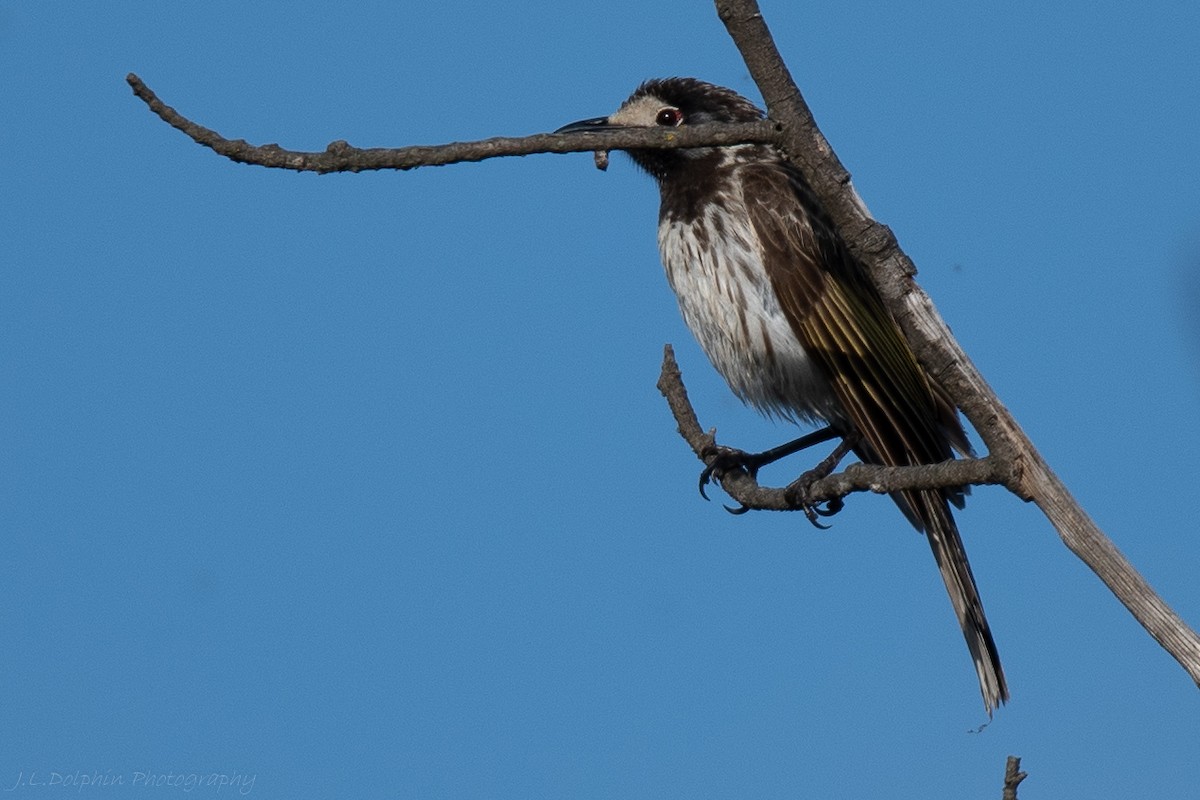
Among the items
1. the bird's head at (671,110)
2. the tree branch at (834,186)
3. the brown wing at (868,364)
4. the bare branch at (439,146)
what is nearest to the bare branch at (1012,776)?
the tree branch at (834,186)

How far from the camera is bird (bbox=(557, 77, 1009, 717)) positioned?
294 inches

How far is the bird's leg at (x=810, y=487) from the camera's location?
7.25 meters

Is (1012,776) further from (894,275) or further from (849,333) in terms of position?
(849,333)

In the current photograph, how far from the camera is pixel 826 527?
7547mm

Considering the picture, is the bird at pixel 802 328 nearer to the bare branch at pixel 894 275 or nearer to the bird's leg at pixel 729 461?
the bird's leg at pixel 729 461

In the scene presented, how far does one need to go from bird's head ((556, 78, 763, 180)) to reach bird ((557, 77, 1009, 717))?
36cm

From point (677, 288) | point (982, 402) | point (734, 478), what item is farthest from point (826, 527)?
point (982, 402)

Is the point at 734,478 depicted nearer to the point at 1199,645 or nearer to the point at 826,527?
the point at 826,527

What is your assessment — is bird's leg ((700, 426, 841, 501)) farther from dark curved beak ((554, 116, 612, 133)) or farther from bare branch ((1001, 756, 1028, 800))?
bare branch ((1001, 756, 1028, 800))

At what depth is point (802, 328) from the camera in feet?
25.2

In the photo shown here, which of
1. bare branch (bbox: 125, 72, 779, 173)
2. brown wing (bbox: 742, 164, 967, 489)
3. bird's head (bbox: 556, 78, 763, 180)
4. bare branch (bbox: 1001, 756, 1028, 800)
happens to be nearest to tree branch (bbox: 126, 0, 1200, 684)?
bare branch (bbox: 125, 72, 779, 173)

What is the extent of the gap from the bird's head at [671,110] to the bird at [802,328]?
36 cm

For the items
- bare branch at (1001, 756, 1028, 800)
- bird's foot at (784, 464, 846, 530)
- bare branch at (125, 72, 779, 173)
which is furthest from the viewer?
bird's foot at (784, 464, 846, 530)

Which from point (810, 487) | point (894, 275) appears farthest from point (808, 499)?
point (894, 275)
